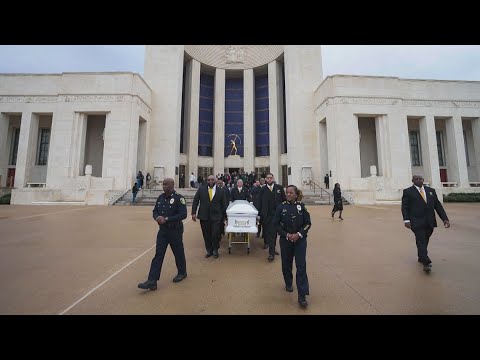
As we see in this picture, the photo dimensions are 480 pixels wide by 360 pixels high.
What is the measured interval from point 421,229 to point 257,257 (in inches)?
128

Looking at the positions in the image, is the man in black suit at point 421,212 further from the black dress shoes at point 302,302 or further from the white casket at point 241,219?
the white casket at point 241,219

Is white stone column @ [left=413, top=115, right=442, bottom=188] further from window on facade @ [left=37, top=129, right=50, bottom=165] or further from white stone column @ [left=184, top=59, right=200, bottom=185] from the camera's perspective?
window on facade @ [left=37, top=129, right=50, bottom=165]

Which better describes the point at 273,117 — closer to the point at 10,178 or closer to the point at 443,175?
the point at 443,175

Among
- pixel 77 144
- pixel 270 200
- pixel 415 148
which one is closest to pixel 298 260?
pixel 270 200

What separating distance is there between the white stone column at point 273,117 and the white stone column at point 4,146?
1185 inches

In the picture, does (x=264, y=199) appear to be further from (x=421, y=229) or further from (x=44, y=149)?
(x=44, y=149)

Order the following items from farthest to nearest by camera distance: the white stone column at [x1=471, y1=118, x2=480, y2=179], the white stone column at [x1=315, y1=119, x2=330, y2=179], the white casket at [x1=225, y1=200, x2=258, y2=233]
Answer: the white stone column at [x1=315, y1=119, x2=330, y2=179] < the white stone column at [x1=471, y1=118, x2=480, y2=179] < the white casket at [x1=225, y1=200, x2=258, y2=233]

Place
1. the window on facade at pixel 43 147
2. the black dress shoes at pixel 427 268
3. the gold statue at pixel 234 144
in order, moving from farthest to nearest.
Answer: the gold statue at pixel 234 144, the window on facade at pixel 43 147, the black dress shoes at pixel 427 268

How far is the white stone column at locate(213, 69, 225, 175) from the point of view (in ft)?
109

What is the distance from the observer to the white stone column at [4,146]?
24.3 meters

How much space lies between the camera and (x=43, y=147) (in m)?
27.4

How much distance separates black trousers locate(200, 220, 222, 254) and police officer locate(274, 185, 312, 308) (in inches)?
81.4

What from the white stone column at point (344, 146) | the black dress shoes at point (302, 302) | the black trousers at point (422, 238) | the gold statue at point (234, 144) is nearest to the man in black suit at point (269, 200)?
the black dress shoes at point (302, 302)

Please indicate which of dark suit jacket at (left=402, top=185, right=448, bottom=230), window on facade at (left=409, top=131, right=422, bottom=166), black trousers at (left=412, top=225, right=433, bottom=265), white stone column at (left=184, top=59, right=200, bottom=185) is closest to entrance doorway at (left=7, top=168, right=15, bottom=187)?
white stone column at (left=184, top=59, right=200, bottom=185)
